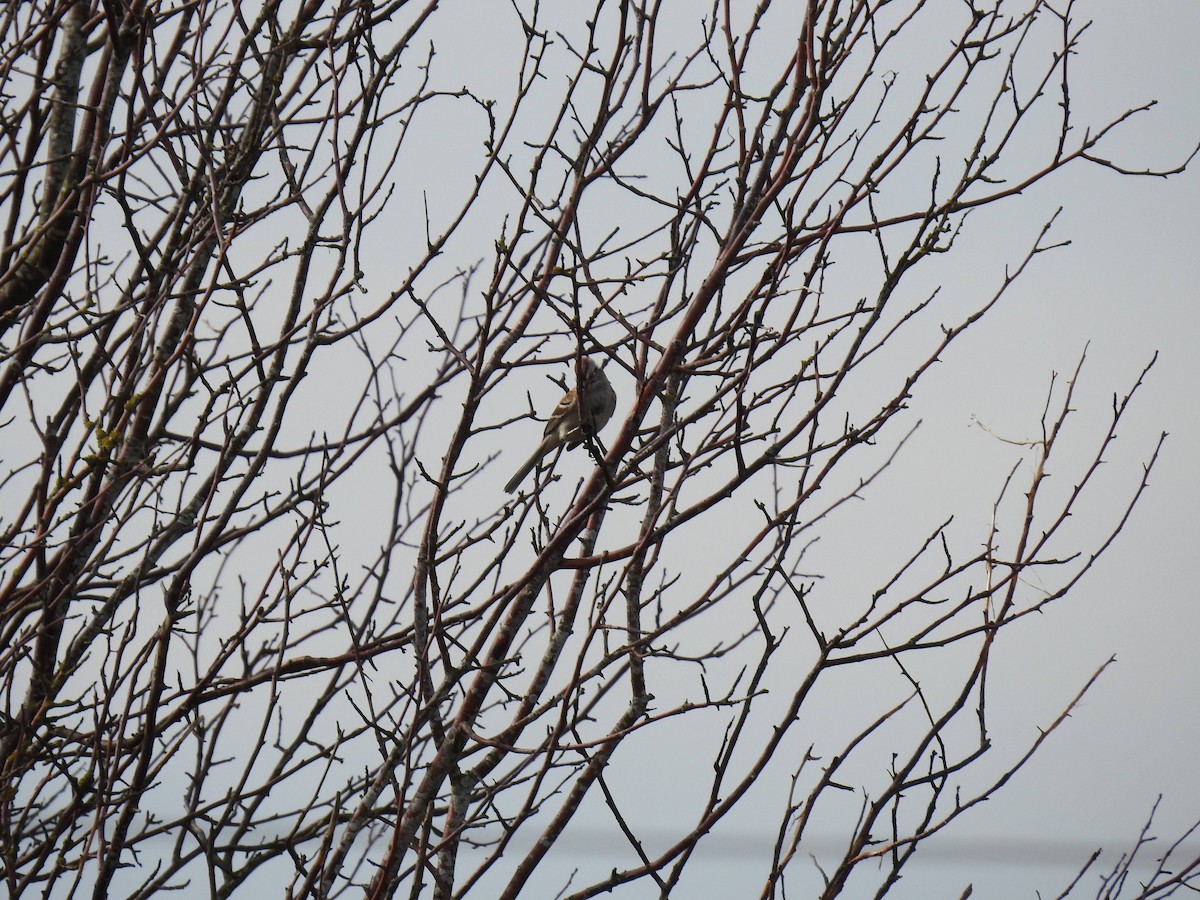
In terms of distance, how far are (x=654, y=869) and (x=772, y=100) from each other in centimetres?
195

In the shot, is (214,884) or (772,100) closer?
(214,884)

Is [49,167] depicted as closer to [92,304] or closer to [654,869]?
[92,304]

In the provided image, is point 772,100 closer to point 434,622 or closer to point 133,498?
point 434,622

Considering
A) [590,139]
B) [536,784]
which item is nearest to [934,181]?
[590,139]

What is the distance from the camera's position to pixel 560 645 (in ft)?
9.97

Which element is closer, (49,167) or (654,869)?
(654,869)

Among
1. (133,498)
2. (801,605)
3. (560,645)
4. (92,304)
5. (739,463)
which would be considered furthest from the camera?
(92,304)

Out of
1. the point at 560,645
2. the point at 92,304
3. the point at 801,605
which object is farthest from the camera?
the point at 92,304

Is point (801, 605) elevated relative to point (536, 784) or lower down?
elevated

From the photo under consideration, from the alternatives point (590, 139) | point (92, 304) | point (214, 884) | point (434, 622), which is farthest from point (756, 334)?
point (92, 304)

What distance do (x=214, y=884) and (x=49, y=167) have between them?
265 centimetres

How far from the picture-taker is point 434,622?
2.66 meters

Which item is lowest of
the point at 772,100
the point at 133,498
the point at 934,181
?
the point at 133,498

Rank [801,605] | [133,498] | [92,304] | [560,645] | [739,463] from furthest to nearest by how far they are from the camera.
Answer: [92,304]
[133,498]
[560,645]
[801,605]
[739,463]
